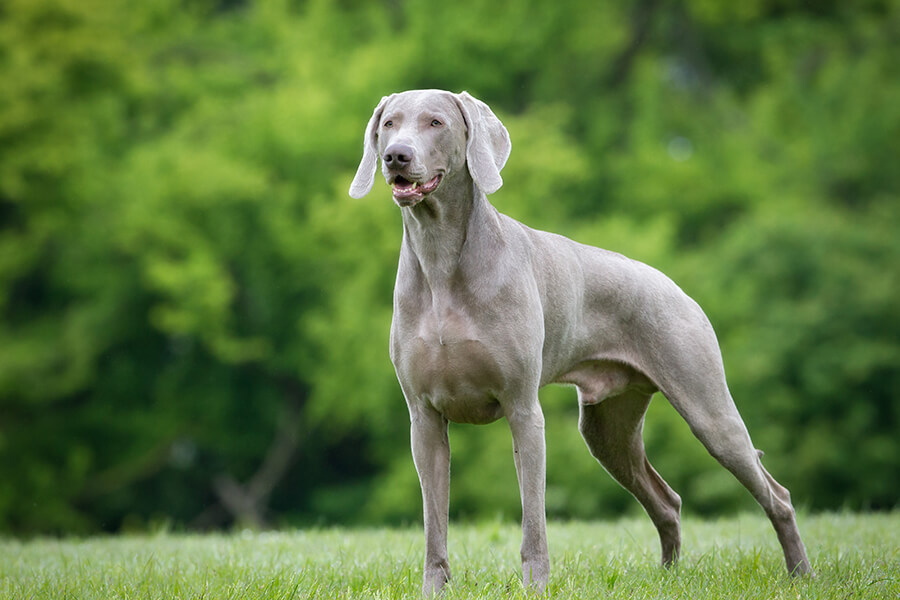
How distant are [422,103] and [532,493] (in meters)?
1.69

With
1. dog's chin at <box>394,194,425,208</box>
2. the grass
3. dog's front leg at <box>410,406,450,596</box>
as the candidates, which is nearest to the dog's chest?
dog's front leg at <box>410,406,450,596</box>

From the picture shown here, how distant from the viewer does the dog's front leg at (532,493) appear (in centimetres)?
470

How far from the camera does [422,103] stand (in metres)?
4.68

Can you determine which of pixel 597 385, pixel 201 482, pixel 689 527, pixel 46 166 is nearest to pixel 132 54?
pixel 46 166

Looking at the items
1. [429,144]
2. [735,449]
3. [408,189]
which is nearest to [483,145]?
[429,144]

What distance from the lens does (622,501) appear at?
18922 mm

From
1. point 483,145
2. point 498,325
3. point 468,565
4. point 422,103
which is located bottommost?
point 468,565

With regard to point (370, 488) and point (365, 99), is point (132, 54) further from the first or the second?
point (370, 488)

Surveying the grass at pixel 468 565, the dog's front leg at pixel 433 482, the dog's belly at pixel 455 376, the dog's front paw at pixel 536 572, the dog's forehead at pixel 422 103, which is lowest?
the grass at pixel 468 565

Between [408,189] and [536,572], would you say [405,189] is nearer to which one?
[408,189]

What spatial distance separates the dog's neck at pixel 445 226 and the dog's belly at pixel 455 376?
28cm

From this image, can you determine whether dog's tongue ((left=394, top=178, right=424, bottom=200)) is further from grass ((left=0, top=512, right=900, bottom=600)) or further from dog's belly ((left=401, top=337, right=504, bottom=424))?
grass ((left=0, top=512, right=900, bottom=600))

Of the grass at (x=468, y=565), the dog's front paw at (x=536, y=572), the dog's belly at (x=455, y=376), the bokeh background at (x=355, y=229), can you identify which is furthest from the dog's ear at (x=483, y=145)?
the bokeh background at (x=355, y=229)

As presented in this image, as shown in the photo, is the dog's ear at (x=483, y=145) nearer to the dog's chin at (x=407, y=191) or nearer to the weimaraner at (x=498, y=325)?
the weimaraner at (x=498, y=325)
